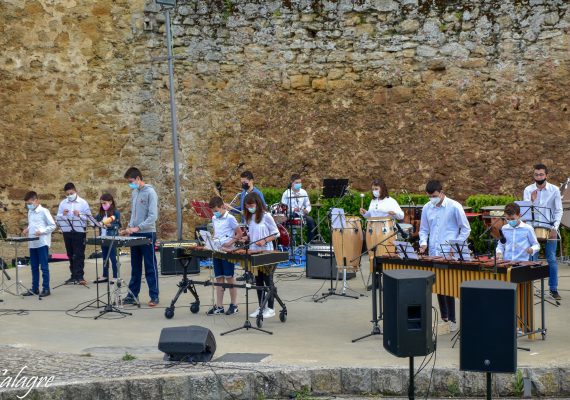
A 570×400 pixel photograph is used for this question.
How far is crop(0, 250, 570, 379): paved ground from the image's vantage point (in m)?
8.98

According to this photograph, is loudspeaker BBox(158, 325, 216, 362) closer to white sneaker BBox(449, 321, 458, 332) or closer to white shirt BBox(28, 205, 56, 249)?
white sneaker BBox(449, 321, 458, 332)

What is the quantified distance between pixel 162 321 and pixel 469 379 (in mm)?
4319

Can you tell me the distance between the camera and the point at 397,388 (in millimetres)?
8297

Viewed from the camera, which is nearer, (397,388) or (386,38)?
A: (397,388)

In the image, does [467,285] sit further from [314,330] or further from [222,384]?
[314,330]

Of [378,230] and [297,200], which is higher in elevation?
[297,200]

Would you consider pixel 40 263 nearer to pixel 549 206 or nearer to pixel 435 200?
pixel 435 200

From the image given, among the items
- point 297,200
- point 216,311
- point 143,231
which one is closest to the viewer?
point 216,311

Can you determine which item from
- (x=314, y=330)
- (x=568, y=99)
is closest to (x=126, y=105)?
(x=568, y=99)

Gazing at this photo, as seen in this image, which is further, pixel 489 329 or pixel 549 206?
pixel 549 206

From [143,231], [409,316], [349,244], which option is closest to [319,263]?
[349,244]

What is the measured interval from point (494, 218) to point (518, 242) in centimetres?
279

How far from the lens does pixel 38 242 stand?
13.3 metres

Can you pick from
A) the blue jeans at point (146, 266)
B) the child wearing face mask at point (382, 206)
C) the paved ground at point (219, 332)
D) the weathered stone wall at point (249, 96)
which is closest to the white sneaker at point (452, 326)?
the paved ground at point (219, 332)
